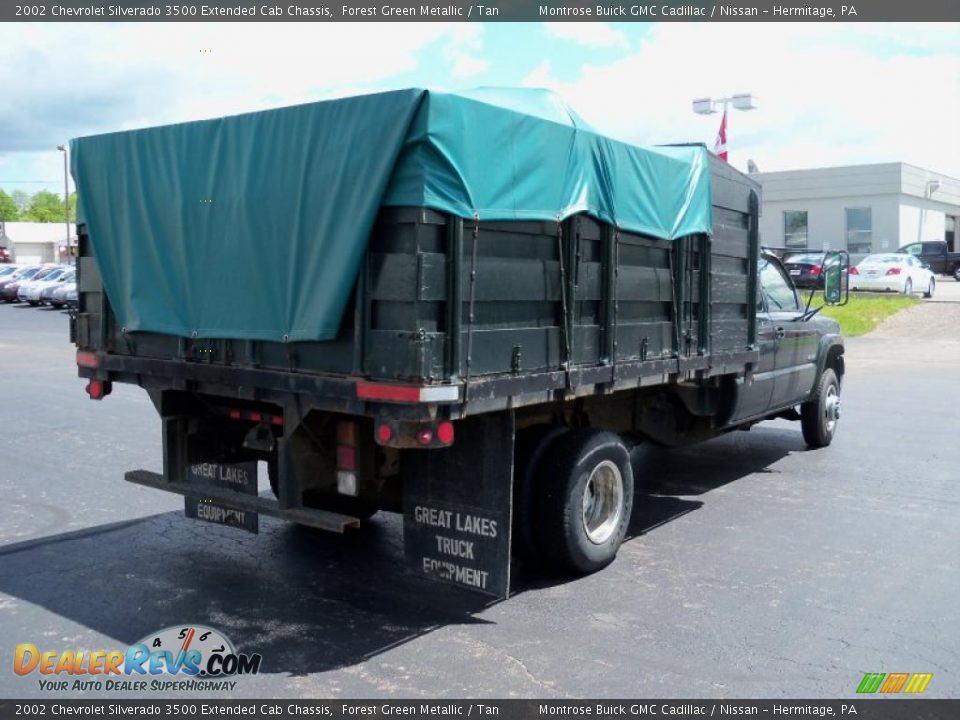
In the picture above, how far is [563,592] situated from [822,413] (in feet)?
17.8

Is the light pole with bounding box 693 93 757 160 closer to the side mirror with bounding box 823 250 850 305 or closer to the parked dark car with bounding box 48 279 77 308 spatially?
the side mirror with bounding box 823 250 850 305

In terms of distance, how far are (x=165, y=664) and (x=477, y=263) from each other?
2.53 metres

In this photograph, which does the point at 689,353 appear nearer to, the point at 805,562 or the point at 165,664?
the point at 805,562

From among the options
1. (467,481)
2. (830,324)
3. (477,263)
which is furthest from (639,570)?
(830,324)

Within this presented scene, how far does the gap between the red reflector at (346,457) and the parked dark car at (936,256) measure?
127 ft

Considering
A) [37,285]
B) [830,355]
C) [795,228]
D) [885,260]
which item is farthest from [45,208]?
[830,355]

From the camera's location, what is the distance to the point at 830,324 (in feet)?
34.7

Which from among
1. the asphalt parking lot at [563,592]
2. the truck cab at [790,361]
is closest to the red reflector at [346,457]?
the asphalt parking lot at [563,592]

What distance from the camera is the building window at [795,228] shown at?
147 ft

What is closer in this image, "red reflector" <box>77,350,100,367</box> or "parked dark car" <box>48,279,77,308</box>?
"red reflector" <box>77,350,100,367</box>

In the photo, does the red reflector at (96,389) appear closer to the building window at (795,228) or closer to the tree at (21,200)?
the building window at (795,228)

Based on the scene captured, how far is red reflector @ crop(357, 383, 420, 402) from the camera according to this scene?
15.4 feet

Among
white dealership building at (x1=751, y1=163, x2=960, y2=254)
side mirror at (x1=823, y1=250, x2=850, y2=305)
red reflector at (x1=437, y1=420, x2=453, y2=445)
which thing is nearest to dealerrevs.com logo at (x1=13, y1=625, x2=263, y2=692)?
red reflector at (x1=437, y1=420, x2=453, y2=445)

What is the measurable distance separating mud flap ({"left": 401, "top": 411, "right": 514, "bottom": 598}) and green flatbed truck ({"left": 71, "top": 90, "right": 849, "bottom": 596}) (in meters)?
0.01
